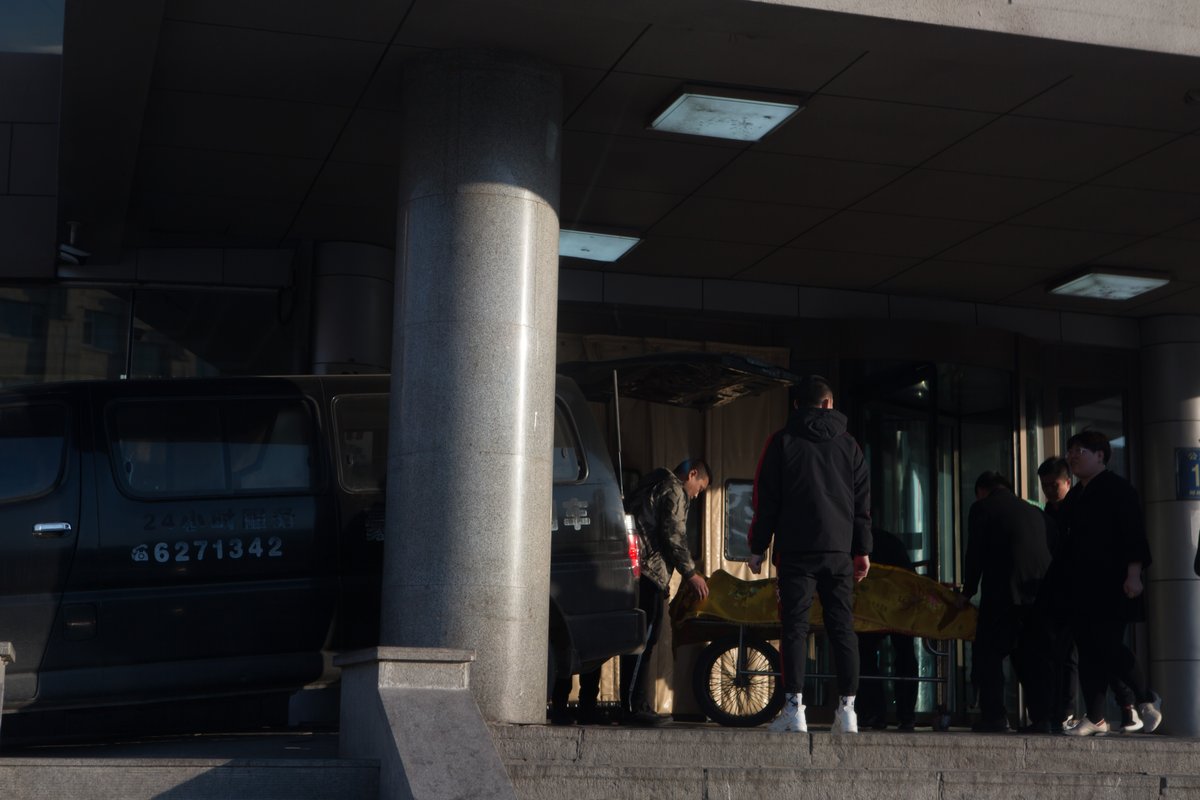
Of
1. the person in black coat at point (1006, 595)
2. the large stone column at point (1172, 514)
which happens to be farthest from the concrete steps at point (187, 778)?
the large stone column at point (1172, 514)

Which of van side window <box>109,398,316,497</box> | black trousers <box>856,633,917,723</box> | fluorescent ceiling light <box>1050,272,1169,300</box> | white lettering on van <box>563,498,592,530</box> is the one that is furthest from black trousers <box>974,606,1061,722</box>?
van side window <box>109,398,316,497</box>

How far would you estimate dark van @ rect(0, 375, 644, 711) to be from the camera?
801 centimetres

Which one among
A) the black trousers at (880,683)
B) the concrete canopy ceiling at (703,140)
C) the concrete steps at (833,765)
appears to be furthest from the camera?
the black trousers at (880,683)

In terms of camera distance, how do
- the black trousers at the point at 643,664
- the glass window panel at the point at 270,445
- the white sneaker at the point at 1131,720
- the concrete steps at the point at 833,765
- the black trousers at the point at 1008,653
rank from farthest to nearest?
the black trousers at the point at 643,664 < the black trousers at the point at 1008,653 < the white sneaker at the point at 1131,720 < the glass window panel at the point at 270,445 < the concrete steps at the point at 833,765

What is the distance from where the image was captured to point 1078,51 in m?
8.10

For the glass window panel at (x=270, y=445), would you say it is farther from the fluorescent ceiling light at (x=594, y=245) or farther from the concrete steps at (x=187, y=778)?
the fluorescent ceiling light at (x=594, y=245)

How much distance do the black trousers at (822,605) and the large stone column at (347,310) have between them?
540 centimetres

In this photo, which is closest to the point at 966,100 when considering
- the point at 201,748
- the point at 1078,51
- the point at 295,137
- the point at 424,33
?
the point at 1078,51

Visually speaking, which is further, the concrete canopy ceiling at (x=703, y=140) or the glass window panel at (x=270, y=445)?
the glass window panel at (x=270, y=445)

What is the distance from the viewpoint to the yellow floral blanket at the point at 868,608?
1053 cm

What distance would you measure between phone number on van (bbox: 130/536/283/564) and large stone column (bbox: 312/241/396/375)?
409 cm

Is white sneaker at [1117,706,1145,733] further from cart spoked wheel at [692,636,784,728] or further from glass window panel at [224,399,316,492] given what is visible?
glass window panel at [224,399,316,492]

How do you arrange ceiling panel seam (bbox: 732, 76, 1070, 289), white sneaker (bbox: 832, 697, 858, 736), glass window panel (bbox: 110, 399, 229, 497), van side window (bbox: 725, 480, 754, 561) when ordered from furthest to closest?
van side window (bbox: 725, 480, 754, 561) → ceiling panel seam (bbox: 732, 76, 1070, 289) → glass window panel (bbox: 110, 399, 229, 497) → white sneaker (bbox: 832, 697, 858, 736)

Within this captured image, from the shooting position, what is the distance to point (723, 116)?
371 inches
